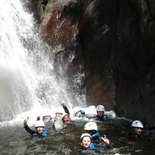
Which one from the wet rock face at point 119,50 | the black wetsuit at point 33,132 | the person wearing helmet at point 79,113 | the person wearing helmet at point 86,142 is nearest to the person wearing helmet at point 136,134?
the wet rock face at point 119,50

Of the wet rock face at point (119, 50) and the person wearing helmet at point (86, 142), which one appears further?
the wet rock face at point (119, 50)

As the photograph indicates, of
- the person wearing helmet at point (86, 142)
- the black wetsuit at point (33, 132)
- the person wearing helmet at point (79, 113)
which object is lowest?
the person wearing helmet at point (86, 142)

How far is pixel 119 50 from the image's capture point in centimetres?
1798

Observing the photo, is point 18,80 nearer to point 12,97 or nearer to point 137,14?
point 12,97

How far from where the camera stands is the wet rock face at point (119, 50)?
15406mm


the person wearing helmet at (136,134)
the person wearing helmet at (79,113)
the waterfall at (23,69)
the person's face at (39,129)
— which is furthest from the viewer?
the waterfall at (23,69)

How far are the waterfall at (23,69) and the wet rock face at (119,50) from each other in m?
1.45

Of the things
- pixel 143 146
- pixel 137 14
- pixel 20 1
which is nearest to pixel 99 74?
pixel 137 14

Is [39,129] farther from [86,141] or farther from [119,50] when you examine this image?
[119,50]

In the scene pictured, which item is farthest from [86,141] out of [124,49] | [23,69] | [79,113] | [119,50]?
[23,69]

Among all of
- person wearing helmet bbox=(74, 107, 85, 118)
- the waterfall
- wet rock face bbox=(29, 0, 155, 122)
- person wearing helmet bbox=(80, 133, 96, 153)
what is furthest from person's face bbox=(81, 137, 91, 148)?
the waterfall

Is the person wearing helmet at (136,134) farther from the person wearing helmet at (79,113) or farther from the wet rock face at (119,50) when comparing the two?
the person wearing helmet at (79,113)

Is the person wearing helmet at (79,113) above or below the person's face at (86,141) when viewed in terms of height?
above

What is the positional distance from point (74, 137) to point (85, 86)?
7.17 meters
